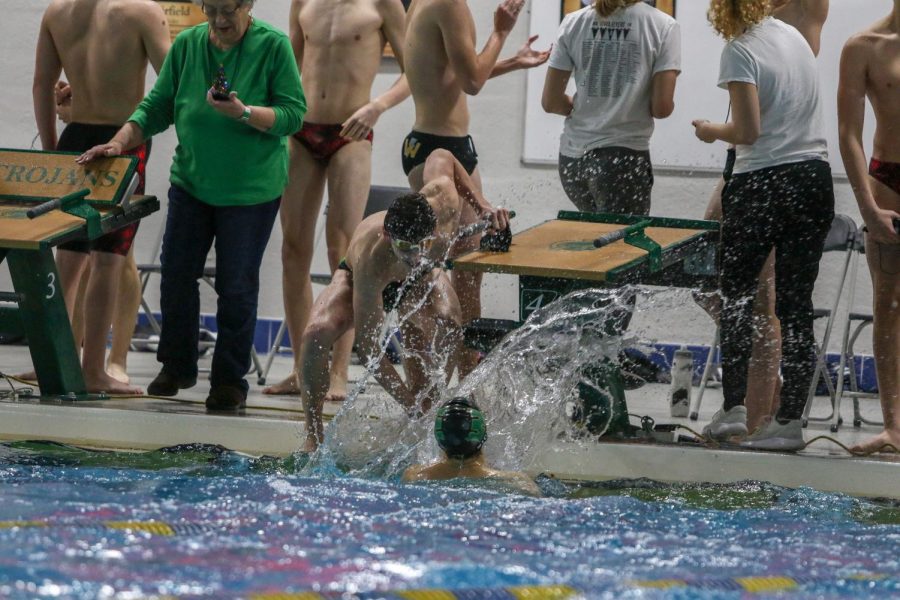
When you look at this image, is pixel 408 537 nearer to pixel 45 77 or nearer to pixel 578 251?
pixel 578 251

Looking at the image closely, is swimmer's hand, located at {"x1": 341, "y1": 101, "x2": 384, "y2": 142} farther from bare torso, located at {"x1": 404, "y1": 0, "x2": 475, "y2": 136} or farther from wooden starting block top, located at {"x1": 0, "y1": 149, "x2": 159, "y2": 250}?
wooden starting block top, located at {"x1": 0, "y1": 149, "x2": 159, "y2": 250}

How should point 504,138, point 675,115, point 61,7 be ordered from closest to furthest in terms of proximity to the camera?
point 61,7 → point 675,115 → point 504,138

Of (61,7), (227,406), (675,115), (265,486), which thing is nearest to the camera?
(265,486)

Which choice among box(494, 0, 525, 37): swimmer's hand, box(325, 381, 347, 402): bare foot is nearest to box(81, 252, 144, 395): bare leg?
box(325, 381, 347, 402): bare foot

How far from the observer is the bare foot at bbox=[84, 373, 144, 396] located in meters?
5.55

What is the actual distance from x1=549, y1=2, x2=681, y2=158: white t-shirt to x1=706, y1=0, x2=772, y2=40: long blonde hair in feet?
1.33

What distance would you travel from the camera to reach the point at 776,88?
469cm

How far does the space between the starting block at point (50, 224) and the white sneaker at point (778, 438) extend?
2.56m

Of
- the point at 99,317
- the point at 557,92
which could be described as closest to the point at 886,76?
the point at 557,92

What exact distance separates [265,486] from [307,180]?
2288mm

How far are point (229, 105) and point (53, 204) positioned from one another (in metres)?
0.80

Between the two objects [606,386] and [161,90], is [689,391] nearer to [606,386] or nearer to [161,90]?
[606,386]

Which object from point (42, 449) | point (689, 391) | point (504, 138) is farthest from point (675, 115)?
point (42, 449)

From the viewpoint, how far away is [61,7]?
580cm
